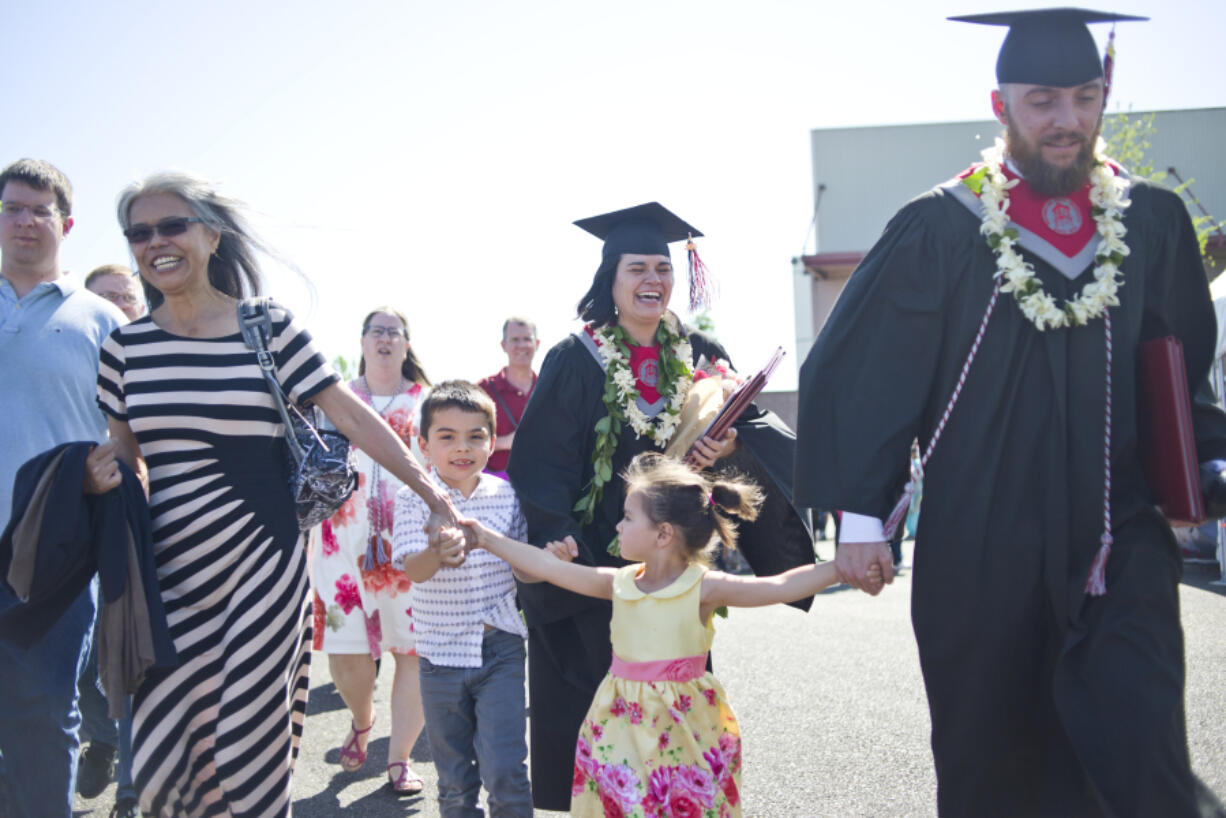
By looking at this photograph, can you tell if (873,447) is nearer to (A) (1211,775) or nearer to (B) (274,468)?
(B) (274,468)

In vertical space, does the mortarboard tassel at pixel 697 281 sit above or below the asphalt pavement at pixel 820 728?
above

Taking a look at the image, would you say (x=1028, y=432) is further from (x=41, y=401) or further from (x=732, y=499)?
(x=41, y=401)

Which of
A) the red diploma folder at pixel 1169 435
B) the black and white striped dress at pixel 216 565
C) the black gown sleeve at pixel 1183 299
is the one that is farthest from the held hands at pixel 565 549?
the black gown sleeve at pixel 1183 299

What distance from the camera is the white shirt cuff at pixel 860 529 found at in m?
3.24

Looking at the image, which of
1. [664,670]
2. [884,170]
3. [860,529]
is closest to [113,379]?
[664,670]

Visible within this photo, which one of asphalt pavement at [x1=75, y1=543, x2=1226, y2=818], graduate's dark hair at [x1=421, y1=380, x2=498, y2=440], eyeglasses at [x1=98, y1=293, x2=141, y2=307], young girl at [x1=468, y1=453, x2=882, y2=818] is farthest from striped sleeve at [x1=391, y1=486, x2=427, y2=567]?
eyeglasses at [x1=98, y1=293, x2=141, y2=307]

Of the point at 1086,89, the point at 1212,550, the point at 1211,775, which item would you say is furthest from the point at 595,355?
the point at 1212,550

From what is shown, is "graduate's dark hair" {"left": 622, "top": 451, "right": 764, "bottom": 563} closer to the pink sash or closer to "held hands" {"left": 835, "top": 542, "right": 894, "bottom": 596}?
Answer: the pink sash

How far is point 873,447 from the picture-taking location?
3236mm

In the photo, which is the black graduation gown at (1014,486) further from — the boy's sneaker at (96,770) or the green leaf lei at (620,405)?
the boy's sneaker at (96,770)

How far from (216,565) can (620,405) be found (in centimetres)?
164

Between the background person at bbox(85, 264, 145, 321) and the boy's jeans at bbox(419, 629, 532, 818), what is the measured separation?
3.32m

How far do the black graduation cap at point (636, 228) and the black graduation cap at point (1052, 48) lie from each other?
1.68m

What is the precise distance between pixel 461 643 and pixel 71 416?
5.87 feet
